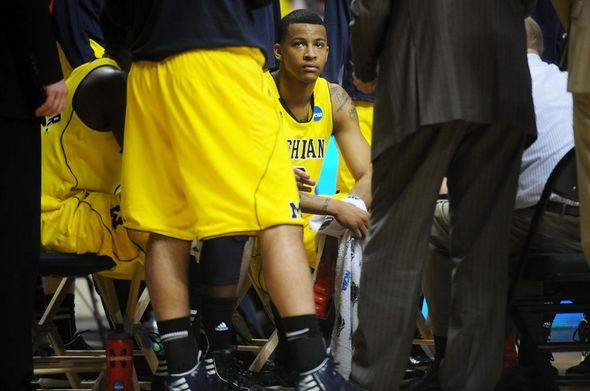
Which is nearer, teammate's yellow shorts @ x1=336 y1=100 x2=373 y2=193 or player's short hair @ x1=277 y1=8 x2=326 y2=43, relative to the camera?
player's short hair @ x1=277 y1=8 x2=326 y2=43

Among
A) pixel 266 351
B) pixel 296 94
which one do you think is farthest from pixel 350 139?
pixel 266 351

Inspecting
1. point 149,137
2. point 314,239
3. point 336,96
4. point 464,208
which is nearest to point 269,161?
point 149,137

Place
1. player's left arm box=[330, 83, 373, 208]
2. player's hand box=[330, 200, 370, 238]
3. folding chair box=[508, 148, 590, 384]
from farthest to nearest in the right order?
1. player's left arm box=[330, 83, 373, 208]
2. player's hand box=[330, 200, 370, 238]
3. folding chair box=[508, 148, 590, 384]

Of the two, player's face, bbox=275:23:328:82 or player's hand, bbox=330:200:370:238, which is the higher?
player's face, bbox=275:23:328:82

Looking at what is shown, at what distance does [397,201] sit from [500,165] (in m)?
0.35

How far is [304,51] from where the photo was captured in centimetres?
463

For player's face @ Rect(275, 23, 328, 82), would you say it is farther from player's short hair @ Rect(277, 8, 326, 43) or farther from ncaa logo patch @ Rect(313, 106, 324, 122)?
ncaa logo patch @ Rect(313, 106, 324, 122)

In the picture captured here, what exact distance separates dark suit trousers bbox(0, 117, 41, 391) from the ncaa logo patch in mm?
1947

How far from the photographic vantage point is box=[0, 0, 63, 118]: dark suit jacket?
9.20ft

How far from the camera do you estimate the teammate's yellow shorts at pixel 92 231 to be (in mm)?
3809

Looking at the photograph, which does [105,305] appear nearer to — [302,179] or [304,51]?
[302,179]

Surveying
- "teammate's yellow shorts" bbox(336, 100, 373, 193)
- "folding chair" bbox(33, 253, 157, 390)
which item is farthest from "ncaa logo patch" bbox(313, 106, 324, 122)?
"folding chair" bbox(33, 253, 157, 390)

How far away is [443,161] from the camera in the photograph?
126 inches

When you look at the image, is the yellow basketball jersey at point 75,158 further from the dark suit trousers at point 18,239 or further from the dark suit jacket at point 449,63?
the dark suit jacket at point 449,63
